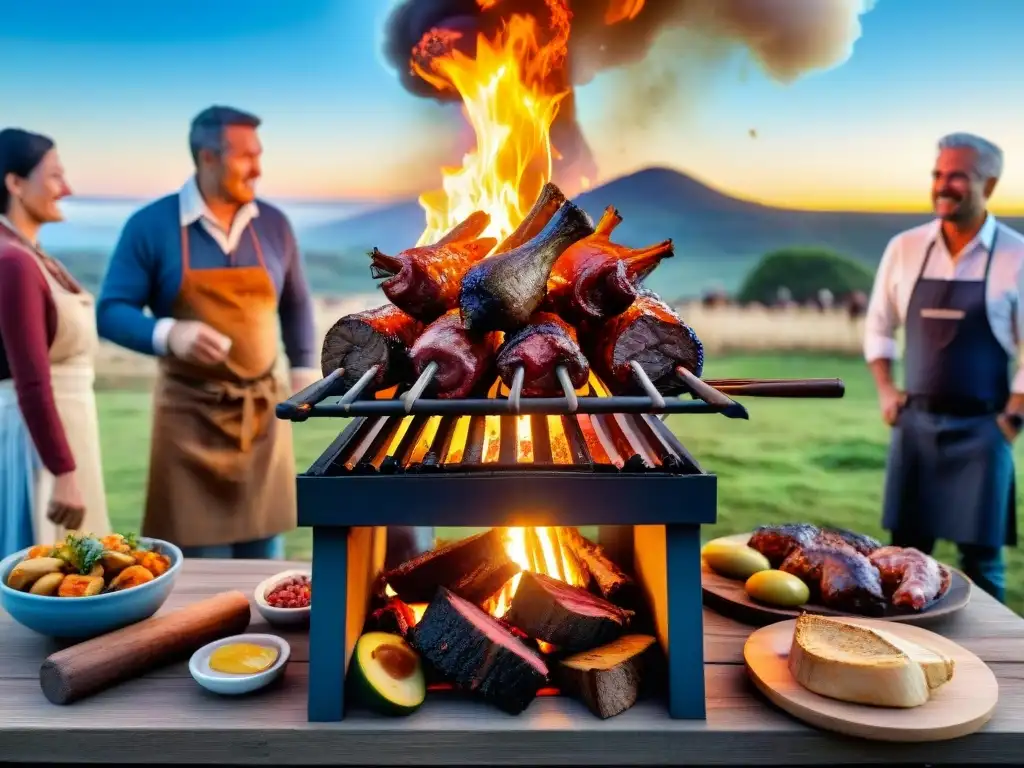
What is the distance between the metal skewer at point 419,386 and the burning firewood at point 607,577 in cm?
68

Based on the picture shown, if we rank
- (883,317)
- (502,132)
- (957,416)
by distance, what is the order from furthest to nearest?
(883,317) < (957,416) < (502,132)

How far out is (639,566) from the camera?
2059 millimetres

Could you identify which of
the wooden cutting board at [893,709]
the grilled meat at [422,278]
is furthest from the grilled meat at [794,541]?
the grilled meat at [422,278]

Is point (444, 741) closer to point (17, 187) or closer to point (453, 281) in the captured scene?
point (453, 281)

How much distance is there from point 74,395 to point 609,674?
318cm

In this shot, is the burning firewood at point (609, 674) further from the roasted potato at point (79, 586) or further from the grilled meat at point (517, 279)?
the roasted potato at point (79, 586)

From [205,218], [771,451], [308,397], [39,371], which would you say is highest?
[205,218]

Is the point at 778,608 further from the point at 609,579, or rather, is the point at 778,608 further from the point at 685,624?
the point at 685,624

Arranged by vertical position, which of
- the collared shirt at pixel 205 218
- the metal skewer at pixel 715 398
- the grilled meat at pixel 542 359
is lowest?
the metal skewer at pixel 715 398

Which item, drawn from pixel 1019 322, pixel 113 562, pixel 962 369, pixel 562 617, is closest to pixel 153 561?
pixel 113 562

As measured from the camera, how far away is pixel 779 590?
1.98 m

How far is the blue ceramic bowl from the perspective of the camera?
172 cm

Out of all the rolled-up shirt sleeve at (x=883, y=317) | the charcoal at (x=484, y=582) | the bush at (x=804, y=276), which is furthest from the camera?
the bush at (x=804, y=276)

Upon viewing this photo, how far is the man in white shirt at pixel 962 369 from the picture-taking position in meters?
3.78
